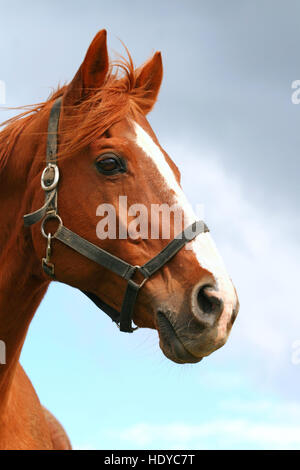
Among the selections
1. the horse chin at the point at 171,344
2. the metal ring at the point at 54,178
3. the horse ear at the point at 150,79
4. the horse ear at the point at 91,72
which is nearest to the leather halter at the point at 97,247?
the metal ring at the point at 54,178

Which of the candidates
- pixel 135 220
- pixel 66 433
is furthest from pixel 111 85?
pixel 66 433

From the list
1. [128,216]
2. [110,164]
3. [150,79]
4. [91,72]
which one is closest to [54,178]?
[110,164]

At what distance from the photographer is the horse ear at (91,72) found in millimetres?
5035

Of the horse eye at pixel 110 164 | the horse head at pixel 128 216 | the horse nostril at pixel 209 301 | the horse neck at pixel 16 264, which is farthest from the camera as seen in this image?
the horse neck at pixel 16 264

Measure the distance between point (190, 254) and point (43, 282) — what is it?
161cm

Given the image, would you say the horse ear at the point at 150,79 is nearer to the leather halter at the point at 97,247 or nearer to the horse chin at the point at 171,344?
the leather halter at the point at 97,247

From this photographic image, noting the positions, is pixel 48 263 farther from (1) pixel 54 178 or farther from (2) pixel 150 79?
(2) pixel 150 79

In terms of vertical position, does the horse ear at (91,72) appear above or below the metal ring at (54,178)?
above

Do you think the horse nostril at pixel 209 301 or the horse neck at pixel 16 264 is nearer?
the horse nostril at pixel 209 301

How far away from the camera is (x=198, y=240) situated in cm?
452

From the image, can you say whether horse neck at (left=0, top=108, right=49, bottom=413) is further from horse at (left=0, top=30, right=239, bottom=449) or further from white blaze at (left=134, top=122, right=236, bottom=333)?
white blaze at (left=134, top=122, right=236, bottom=333)

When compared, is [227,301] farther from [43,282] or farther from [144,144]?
[43,282]

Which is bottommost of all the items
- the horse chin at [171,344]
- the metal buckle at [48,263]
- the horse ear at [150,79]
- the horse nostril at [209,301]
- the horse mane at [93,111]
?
the horse chin at [171,344]

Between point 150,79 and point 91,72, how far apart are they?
37.7 inches
